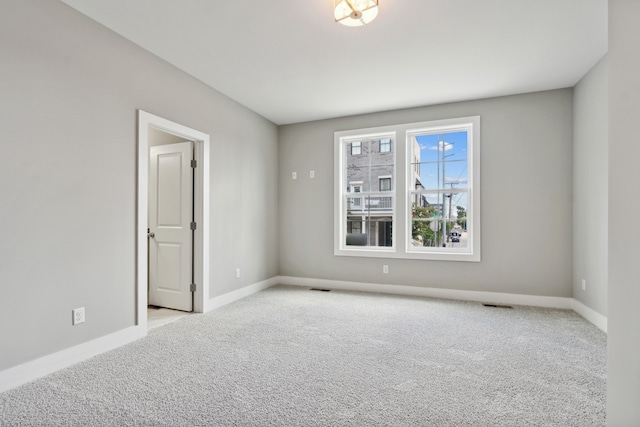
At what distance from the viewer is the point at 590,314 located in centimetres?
337

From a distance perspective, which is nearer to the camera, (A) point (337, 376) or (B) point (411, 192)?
(A) point (337, 376)

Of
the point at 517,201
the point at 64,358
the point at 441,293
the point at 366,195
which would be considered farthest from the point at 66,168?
the point at 517,201

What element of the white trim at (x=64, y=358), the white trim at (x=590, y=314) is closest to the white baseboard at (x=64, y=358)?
the white trim at (x=64, y=358)

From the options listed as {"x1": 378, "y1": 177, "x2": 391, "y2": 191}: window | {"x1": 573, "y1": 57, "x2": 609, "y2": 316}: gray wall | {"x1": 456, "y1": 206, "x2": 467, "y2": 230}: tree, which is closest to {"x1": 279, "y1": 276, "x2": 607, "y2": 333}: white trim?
{"x1": 573, "y1": 57, "x2": 609, "y2": 316}: gray wall

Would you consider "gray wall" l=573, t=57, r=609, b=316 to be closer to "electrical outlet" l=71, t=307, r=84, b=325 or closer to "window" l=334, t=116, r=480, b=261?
"window" l=334, t=116, r=480, b=261

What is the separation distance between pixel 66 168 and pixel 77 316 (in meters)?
1.14

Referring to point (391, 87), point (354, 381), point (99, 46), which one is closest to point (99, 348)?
point (354, 381)

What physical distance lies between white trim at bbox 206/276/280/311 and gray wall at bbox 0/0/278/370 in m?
1.12

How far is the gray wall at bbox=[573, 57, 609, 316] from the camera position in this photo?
3121mm

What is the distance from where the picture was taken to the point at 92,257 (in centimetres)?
255

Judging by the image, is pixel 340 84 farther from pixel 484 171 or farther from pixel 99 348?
pixel 99 348

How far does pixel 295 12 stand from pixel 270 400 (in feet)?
9.08

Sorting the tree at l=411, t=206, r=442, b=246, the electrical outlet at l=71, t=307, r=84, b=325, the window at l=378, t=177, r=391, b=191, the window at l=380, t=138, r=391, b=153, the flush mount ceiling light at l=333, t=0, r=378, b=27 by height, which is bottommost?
the electrical outlet at l=71, t=307, r=84, b=325

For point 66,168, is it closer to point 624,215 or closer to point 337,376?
point 337,376
